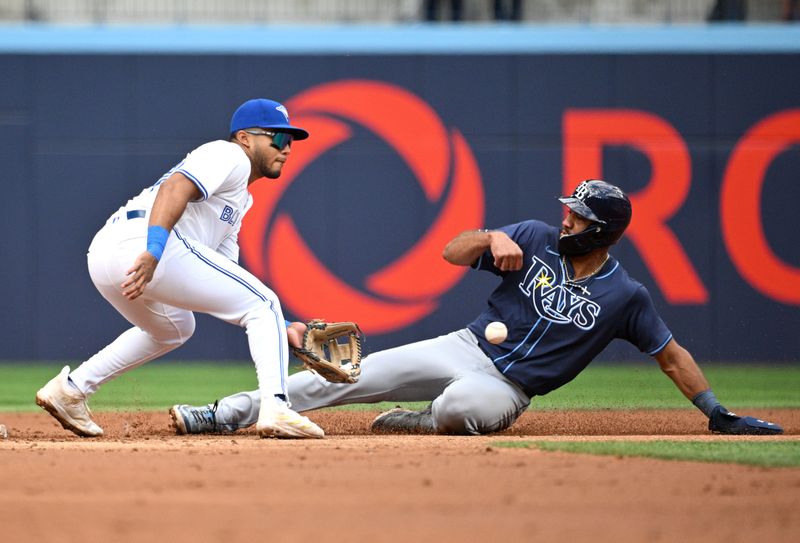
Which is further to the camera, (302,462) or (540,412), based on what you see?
(540,412)

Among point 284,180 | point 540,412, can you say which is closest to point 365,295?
point 284,180

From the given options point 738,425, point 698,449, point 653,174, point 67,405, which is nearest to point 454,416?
point 698,449

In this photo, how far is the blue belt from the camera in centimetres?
570

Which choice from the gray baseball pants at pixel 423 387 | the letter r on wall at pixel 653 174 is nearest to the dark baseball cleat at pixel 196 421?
the gray baseball pants at pixel 423 387

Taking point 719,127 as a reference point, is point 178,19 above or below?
above

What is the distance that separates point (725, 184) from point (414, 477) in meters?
9.63

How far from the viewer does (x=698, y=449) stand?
538cm

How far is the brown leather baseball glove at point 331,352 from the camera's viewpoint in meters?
5.95

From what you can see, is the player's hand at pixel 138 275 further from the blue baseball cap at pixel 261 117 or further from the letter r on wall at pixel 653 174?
the letter r on wall at pixel 653 174

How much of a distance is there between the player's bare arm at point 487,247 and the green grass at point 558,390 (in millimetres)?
2547

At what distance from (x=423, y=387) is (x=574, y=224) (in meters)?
1.09

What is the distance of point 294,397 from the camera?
622 centimetres

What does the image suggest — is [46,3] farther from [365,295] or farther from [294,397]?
[294,397]

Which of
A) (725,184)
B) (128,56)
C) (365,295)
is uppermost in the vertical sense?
(128,56)
